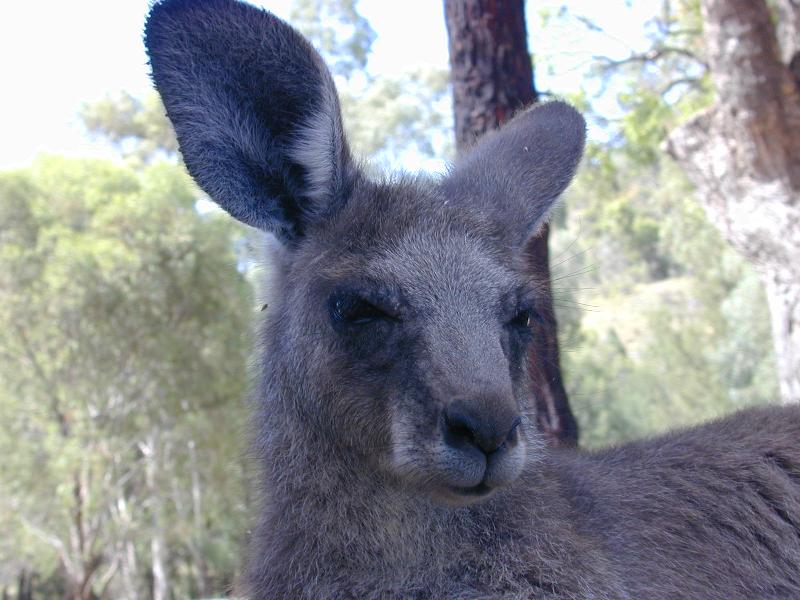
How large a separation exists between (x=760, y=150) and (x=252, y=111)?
21.1 feet

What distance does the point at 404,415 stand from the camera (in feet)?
8.34

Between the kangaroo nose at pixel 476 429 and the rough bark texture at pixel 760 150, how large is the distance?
6.44m

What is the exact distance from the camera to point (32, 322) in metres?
Answer: 20.1

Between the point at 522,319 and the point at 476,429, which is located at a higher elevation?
the point at 522,319

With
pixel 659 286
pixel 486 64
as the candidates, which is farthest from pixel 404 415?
pixel 659 286

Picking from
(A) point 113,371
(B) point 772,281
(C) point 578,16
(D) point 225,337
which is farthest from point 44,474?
(B) point 772,281

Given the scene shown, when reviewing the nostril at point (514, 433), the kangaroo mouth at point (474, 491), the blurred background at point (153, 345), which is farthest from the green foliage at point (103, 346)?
the nostril at point (514, 433)

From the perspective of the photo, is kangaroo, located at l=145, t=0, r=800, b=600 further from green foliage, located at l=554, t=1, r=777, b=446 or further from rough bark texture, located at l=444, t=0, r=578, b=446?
rough bark texture, located at l=444, t=0, r=578, b=446

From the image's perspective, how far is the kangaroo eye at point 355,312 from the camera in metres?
2.72

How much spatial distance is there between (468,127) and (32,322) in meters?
17.4

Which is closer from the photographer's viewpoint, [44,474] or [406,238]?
[406,238]

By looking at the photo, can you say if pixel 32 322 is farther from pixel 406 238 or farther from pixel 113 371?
pixel 406 238

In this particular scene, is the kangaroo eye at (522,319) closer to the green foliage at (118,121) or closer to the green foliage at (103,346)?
the green foliage at (103,346)

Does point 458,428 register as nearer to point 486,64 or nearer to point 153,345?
point 486,64
